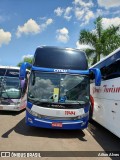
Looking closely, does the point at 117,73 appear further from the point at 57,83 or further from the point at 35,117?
the point at 35,117

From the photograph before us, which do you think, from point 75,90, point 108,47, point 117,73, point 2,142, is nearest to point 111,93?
point 117,73

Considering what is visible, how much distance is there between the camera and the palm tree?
94.2 feet

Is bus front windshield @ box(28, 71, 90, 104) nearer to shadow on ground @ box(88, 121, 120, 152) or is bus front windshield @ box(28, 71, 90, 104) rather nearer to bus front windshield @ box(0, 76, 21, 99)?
shadow on ground @ box(88, 121, 120, 152)

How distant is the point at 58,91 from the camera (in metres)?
10.8

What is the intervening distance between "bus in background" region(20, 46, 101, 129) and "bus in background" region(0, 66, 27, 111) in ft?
17.1

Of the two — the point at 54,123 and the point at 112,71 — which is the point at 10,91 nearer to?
the point at 54,123

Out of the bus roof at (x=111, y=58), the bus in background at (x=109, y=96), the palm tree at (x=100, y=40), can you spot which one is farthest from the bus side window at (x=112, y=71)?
the palm tree at (x=100, y=40)

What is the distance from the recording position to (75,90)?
35.9 feet

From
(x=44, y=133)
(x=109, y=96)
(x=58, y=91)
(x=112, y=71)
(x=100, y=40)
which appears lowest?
(x=44, y=133)

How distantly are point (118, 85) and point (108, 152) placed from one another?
219 centimetres

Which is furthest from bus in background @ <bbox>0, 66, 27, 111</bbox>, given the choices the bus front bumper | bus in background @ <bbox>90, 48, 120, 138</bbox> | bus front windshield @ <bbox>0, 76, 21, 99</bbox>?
the bus front bumper

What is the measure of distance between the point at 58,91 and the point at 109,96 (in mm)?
1966

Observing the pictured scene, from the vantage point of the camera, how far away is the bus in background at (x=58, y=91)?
1047 cm

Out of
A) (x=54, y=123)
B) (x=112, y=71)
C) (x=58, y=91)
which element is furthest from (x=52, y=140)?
(x=112, y=71)
